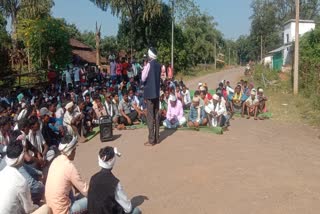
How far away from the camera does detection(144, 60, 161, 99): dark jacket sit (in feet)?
27.1

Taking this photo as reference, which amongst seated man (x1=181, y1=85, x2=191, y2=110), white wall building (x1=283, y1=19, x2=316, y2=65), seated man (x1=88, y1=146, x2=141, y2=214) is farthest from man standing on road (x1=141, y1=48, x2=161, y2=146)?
white wall building (x1=283, y1=19, x2=316, y2=65)

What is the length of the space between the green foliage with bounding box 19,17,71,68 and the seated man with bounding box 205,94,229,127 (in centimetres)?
1370

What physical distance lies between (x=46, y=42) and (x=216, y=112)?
14.1 meters

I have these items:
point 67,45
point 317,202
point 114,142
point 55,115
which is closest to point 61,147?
point 317,202

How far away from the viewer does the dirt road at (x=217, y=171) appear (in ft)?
18.0

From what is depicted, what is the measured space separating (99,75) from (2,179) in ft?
48.9

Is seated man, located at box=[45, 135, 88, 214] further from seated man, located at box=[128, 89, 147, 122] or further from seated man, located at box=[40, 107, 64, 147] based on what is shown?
seated man, located at box=[128, 89, 147, 122]

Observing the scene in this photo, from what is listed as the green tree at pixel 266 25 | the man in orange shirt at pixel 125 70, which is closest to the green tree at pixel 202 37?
the green tree at pixel 266 25

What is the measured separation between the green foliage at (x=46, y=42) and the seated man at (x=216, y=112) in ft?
44.9

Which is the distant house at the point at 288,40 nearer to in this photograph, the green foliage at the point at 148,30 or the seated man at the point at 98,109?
the green foliage at the point at 148,30

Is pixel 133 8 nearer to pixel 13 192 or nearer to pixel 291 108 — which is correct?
pixel 291 108

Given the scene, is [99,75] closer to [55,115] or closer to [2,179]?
[55,115]

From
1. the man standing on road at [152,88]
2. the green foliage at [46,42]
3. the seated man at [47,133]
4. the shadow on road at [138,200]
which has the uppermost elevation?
the green foliage at [46,42]

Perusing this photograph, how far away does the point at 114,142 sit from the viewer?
935 centimetres
